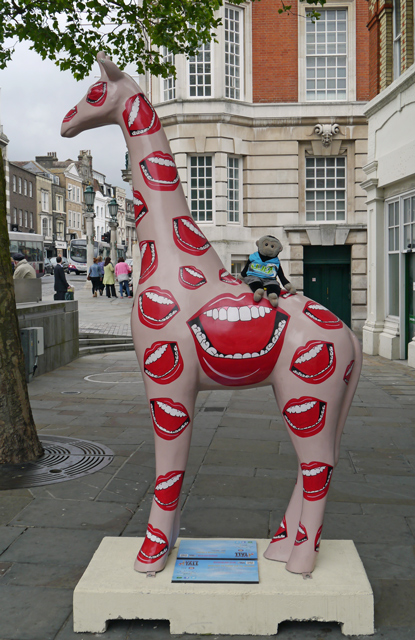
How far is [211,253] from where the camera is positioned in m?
3.65

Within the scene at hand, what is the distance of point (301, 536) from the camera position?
3.42m

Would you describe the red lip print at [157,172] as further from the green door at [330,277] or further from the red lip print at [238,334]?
the green door at [330,277]

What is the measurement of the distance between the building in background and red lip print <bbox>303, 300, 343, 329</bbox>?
31.9 ft

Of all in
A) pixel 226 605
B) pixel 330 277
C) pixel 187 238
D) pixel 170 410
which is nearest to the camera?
pixel 226 605

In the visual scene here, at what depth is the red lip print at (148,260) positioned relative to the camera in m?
3.56

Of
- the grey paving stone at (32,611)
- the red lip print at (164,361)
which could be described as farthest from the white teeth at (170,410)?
the grey paving stone at (32,611)

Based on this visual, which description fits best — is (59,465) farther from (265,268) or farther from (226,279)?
(265,268)

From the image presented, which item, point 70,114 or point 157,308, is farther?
point 70,114

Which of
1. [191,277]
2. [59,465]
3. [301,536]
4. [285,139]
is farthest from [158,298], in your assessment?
[285,139]

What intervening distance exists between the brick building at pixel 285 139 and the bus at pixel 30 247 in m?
24.6

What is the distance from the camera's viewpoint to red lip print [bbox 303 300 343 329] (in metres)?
3.42

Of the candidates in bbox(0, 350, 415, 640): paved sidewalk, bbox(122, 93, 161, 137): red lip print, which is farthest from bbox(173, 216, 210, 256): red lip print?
bbox(0, 350, 415, 640): paved sidewalk

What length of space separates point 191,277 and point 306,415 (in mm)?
965

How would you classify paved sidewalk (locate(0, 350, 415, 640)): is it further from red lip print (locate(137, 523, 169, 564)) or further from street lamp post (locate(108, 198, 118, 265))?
street lamp post (locate(108, 198, 118, 265))
